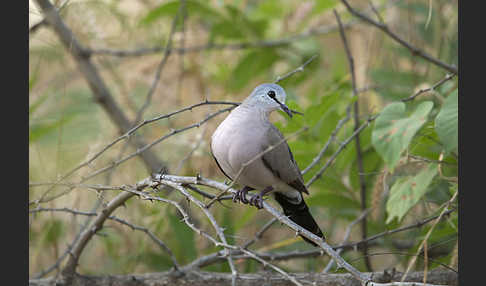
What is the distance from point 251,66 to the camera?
5035mm

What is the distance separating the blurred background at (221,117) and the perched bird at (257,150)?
0.63 feet

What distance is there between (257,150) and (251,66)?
2.62 m

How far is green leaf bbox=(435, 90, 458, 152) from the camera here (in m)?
2.47

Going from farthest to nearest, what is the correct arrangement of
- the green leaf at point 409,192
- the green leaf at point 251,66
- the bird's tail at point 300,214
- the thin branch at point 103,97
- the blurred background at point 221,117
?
1. the green leaf at point 251,66
2. the thin branch at point 103,97
3. the blurred background at point 221,117
4. the bird's tail at point 300,214
5. the green leaf at point 409,192

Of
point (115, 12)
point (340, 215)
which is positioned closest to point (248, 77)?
point (115, 12)

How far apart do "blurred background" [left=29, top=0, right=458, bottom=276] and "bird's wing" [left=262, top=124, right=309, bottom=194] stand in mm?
282

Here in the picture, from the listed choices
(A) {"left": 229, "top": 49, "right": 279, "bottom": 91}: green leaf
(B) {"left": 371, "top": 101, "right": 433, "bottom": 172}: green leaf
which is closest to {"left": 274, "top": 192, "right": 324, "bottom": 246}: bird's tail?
(B) {"left": 371, "top": 101, "right": 433, "bottom": 172}: green leaf

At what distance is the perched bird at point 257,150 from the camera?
253cm

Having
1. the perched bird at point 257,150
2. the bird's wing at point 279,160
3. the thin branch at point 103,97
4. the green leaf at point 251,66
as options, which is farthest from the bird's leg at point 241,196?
the green leaf at point 251,66

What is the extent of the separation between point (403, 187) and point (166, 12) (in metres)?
2.64

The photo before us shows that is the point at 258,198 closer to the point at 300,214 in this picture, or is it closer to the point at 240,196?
the point at 240,196

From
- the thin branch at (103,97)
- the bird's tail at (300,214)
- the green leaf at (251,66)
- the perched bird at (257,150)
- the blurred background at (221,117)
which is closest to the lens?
the perched bird at (257,150)

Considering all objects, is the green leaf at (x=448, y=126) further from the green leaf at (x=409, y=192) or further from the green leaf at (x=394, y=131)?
the green leaf at (x=409, y=192)

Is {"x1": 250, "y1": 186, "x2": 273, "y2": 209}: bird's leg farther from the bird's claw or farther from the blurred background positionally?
the blurred background
